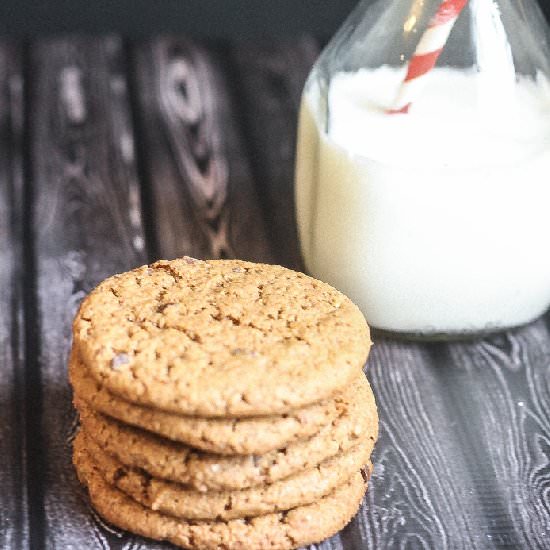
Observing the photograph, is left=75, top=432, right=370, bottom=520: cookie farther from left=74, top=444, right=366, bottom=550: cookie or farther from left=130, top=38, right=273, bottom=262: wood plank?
left=130, top=38, right=273, bottom=262: wood plank

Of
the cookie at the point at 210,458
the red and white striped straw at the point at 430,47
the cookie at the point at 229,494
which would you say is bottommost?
the cookie at the point at 229,494

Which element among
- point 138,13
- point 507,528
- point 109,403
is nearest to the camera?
point 109,403

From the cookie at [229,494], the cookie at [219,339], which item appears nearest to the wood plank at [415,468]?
the cookie at [229,494]

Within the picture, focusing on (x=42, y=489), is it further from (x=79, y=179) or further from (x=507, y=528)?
(x=79, y=179)

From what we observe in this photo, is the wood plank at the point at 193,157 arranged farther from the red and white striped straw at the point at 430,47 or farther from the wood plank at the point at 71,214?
the red and white striped straw at the point at 430,47

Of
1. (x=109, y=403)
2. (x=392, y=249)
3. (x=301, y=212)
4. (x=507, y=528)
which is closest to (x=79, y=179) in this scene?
(x=301, y=212)

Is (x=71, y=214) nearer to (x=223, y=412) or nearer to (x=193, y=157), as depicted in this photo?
(x=193, y=157)

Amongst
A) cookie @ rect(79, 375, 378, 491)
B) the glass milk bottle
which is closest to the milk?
the glass milk bottle
